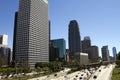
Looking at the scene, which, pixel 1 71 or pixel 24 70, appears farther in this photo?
pixel 24 70

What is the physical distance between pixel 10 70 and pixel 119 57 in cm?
10263

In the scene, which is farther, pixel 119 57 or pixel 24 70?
pixel 24 70

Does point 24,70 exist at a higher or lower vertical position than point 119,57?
lower

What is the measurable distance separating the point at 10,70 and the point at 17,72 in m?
7.72

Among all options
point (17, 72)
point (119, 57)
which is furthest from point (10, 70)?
point (119, 57)

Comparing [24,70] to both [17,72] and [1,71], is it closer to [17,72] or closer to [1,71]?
[17,72]

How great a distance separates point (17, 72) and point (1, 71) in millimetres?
14816

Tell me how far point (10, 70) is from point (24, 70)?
53.6ft

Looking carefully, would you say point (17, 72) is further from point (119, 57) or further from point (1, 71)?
point (119, 57)

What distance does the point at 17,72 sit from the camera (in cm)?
15638

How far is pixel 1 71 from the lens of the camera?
151m

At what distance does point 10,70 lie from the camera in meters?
152

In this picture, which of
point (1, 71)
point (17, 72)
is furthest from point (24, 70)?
point (1, 71)

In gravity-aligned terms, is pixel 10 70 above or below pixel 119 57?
below
